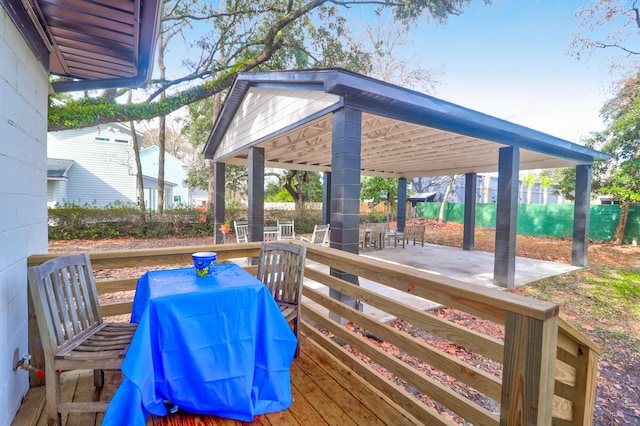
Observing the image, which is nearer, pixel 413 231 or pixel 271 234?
pixel 271 234

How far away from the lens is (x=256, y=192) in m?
6.46

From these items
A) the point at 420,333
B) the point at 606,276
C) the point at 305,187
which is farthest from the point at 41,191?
the point at 305,187

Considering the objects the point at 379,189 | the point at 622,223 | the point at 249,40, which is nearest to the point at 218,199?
the point at 249,40

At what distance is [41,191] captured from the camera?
2.14 m

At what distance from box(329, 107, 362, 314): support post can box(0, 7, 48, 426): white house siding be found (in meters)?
2.67

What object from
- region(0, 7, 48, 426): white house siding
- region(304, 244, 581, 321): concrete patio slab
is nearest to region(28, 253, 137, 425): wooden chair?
region(0, 7, 48, 426): white house siding

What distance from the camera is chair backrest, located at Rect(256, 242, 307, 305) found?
7.80ft

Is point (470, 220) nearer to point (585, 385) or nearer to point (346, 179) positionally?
point (346, 179)

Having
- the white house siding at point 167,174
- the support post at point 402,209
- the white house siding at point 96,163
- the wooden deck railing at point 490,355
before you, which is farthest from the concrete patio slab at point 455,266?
the white house siding at point 96,163

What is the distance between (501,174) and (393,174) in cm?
598

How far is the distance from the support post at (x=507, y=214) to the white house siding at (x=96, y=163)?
15.2 meters

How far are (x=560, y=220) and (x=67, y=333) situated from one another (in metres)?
16.4

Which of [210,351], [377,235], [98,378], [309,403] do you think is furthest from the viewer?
[377,235]

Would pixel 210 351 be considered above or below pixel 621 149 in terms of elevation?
below
